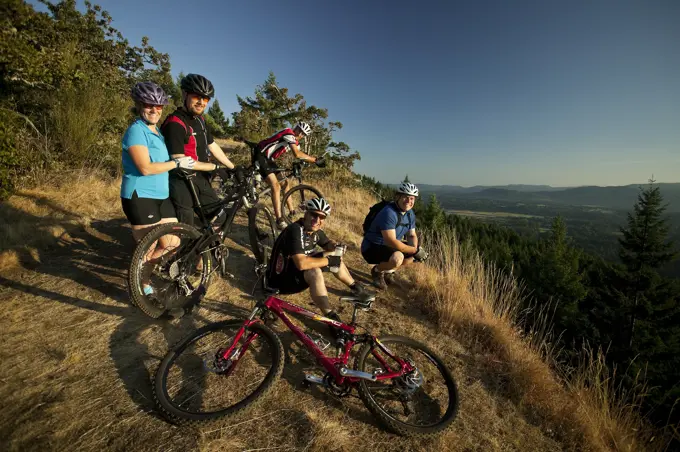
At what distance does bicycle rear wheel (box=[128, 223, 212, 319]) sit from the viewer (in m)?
3.01

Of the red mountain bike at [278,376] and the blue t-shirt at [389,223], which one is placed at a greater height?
the blue t-shirt at [389,223]

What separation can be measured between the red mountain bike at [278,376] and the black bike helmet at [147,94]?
96.0 inches

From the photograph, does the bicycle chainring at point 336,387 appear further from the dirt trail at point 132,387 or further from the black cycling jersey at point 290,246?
the black cycling jersey at point 290,246

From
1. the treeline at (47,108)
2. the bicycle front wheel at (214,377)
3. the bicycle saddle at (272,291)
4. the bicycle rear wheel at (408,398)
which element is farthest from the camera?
the treeline at (47,108)

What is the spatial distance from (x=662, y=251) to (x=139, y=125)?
42.8m

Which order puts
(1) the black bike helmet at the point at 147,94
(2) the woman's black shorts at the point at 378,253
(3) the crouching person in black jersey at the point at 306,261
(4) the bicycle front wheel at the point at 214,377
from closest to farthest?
1. (4) the bicycle front wheel at the point at 214,377
2. (1) the black bike helmet at the point at 147,94
3. (3) the crouching person in black jersey at the point at 306,261
4. (2) the woman's black shorts at the point at 378,253

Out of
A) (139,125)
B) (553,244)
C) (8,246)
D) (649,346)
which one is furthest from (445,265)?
(553,244)

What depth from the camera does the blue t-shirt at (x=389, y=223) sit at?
15.8 ft

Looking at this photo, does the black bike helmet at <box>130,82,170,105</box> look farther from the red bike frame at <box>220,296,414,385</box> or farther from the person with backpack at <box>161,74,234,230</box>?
the red bike frame at <box>220,296,414,385</box>

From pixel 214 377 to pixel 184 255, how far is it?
146 centimetres

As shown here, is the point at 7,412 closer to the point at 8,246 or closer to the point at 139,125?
the point at 139,125

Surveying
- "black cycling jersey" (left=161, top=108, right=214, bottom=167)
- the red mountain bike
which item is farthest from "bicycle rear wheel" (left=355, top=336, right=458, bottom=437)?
"black cycling jersey" (left=161, top=108, right=214, bottom=167)

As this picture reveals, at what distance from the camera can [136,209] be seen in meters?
3.16

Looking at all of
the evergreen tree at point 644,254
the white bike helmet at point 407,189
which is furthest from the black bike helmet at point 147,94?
the evergreen tree at point 644,254
